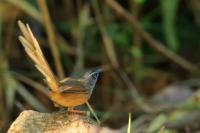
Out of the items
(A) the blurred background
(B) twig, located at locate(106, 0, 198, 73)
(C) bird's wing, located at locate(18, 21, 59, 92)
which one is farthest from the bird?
(B) twig, located at locate(106, 0, 198, 73)

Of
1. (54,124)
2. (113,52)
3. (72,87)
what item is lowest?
(54,124)

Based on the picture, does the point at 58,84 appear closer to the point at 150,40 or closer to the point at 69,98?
the point at 69,98

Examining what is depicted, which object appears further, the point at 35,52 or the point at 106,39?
the point at 106,39

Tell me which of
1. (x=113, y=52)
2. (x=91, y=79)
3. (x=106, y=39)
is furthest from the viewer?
(x=113, y=52)

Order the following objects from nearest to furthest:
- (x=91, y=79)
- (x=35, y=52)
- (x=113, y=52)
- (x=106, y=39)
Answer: (x=35, y=52) → (x=91, y=79) → (x=106, y=39) → (x=113, y=52)

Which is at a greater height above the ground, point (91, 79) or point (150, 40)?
point (150, 40)

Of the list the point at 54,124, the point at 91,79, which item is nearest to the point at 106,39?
the point at 91,79

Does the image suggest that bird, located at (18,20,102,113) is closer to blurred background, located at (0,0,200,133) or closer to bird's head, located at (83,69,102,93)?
bird's head, located at (83,69,102,93)

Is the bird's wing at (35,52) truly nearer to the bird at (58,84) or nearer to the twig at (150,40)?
the bird at (58,84)

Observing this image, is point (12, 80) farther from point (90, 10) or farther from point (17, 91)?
point (90, 10)
